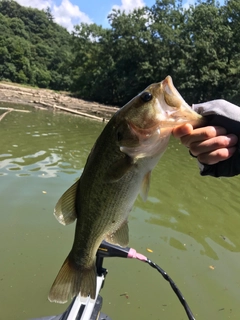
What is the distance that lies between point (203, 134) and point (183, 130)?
11 cm

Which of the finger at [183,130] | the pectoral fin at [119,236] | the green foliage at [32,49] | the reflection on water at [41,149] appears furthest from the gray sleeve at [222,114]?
the green foliage at [32,49]

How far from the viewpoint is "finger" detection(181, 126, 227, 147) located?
1.62 meters

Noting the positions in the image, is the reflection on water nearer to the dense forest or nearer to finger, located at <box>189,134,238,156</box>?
finger, located at <box>189,134,238,156</box>

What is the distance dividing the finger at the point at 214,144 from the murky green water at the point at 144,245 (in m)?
2.90

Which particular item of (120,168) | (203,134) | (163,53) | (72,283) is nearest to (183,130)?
(203,134)

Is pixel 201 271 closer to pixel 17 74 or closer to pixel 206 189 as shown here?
pixel 206 189

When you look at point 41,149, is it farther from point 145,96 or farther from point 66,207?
point 145,96

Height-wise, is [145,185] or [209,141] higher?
[209,141]

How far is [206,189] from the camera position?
29.2 ft

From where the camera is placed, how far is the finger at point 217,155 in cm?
169

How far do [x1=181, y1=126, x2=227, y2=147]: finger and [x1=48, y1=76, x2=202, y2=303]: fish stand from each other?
54mm

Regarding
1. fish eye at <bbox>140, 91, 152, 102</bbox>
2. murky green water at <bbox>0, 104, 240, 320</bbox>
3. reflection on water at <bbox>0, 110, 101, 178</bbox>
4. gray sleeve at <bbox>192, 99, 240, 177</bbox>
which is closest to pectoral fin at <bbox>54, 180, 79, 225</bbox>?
fish eye at <bbox>140, 91, 152, 102</bbox>

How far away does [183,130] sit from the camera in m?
1.58

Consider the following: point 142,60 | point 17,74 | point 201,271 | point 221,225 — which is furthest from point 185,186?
point 17,74
